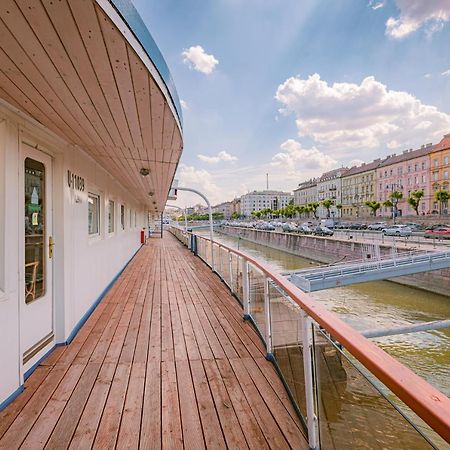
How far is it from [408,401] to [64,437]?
184cm

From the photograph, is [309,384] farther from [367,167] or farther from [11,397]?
[367,167]

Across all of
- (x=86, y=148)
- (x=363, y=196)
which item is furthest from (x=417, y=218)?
(x=86, y=148)

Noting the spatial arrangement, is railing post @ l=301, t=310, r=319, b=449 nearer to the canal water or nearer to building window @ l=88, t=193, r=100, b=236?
the canal water

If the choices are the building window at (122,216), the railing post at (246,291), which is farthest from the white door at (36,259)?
the building window at (122,216)

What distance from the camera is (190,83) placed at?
710 centimetres

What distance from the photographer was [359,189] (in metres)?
61.4

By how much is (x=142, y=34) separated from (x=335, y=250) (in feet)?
68.0

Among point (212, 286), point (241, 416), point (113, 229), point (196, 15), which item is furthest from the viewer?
point (113, 229)

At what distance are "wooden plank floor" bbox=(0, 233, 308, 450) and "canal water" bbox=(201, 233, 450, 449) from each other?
8.50 ft

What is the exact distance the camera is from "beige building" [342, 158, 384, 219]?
57562 mm

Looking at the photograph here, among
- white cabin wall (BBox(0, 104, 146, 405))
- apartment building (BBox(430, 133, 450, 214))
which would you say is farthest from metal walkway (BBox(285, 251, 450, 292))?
apartment building (BBox(430, 133, 450, 214))

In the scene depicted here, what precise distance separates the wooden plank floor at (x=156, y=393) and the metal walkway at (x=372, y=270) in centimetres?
773

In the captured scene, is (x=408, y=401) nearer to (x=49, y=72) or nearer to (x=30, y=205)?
(x=49, y=72)

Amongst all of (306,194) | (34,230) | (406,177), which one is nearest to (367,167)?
(406,177)
